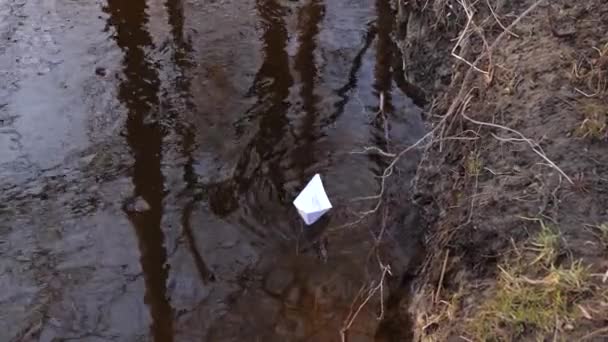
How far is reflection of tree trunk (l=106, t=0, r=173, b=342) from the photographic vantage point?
3801mm

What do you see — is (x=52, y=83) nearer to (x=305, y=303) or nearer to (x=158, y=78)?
(x=158, y=78)

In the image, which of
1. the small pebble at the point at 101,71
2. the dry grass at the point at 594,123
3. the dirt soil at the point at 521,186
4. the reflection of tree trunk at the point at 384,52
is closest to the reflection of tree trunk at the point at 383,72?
the reflection of tree trunk at the point at 384,52

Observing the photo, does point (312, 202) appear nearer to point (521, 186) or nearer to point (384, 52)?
point (521, 186)

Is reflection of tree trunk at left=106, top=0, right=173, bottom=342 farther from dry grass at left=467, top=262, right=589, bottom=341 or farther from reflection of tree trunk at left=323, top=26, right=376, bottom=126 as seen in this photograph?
dry grass at left=467, top=262, right=589, bottom=341

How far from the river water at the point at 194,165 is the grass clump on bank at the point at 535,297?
0.89 m

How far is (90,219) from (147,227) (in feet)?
1.16

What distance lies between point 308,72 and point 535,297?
309 cm

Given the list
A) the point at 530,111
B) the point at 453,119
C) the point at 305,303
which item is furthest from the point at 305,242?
the point at 530,111

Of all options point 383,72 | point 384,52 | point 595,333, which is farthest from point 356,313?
point 384,52

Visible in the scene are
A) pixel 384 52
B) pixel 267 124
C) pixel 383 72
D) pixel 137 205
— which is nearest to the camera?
pixel 137 205

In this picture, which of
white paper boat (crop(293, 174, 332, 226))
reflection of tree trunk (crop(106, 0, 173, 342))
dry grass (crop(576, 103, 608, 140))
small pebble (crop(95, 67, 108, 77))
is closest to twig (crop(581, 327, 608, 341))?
dry grass (crop(576, 103, 608, 140))

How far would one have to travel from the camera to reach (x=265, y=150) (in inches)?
184

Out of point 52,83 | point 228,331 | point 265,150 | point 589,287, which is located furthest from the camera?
point 52,83

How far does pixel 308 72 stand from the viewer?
5.38m
